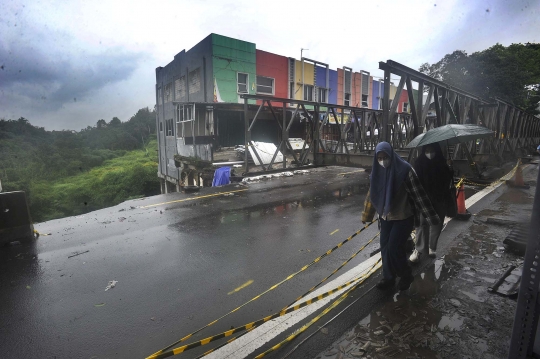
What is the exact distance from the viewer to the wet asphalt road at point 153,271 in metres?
2.97

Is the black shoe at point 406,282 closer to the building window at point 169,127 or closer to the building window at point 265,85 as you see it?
the building window at point 265,85

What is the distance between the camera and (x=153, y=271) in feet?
14.3

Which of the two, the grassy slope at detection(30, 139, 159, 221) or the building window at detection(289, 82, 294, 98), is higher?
the building window at detection(289, 82, 294, 98)

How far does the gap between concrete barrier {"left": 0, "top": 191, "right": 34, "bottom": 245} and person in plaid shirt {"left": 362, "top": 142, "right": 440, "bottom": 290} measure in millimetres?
6435

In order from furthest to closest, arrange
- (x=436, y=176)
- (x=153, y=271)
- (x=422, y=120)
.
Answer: (x=422, y=120) < (x=153, y=271) < (x=436, y=176)

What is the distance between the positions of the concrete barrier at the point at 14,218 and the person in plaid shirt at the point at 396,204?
6.43 m

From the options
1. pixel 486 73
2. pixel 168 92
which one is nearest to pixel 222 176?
pixel 168 92

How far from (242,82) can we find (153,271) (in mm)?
18230

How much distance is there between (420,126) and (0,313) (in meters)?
7.91

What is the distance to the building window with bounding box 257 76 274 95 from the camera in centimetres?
2189

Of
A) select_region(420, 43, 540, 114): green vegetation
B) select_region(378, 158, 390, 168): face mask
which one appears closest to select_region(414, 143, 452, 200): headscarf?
select_region(378, 158, 390, 168): face mask

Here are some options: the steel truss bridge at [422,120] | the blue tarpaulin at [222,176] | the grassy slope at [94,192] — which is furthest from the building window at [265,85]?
the grassy slope at [94,192]

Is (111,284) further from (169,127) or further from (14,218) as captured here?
(169,127)

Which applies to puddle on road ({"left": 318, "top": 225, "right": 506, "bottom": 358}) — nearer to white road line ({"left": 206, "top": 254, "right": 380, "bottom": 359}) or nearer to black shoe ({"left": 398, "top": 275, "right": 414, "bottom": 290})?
black shoe ({"left": 398, "top": 275, "right": 414, "bottom": 290})
